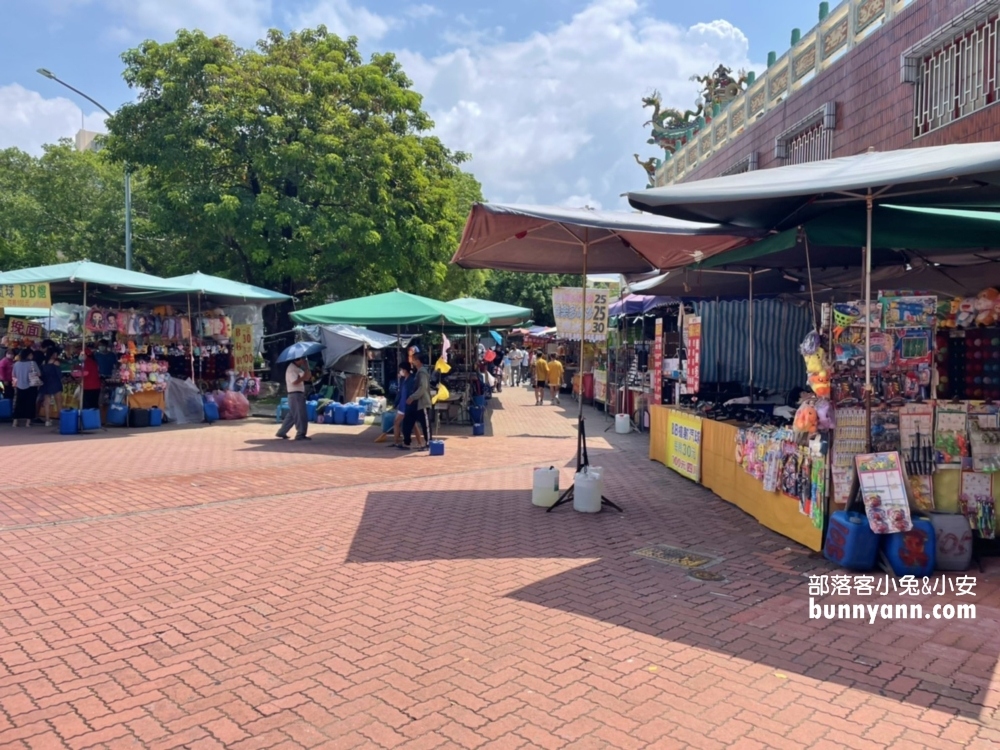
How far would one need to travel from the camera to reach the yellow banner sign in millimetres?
13430

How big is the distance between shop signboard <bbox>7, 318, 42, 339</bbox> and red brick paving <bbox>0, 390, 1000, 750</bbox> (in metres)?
8.93

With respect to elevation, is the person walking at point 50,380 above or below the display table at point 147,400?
above

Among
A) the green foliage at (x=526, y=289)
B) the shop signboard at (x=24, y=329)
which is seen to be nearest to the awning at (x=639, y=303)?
the shop signboard at (x=24, y=329)

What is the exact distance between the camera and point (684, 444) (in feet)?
32.1

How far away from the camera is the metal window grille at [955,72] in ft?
33.6

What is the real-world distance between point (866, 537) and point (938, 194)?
112 inches

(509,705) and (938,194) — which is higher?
(938,194)

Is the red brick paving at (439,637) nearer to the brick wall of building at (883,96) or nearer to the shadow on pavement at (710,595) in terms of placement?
the shadow on pavement at (710,595)

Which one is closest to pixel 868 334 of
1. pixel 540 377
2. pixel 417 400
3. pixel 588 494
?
pixel 588 494

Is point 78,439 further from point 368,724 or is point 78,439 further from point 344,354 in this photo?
point 368,724

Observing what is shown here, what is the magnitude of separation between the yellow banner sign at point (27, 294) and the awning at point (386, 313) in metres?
4.56

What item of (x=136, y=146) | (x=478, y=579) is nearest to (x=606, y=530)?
(x=478, y=579)

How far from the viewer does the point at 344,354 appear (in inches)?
730

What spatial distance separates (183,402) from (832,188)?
14.3 m
